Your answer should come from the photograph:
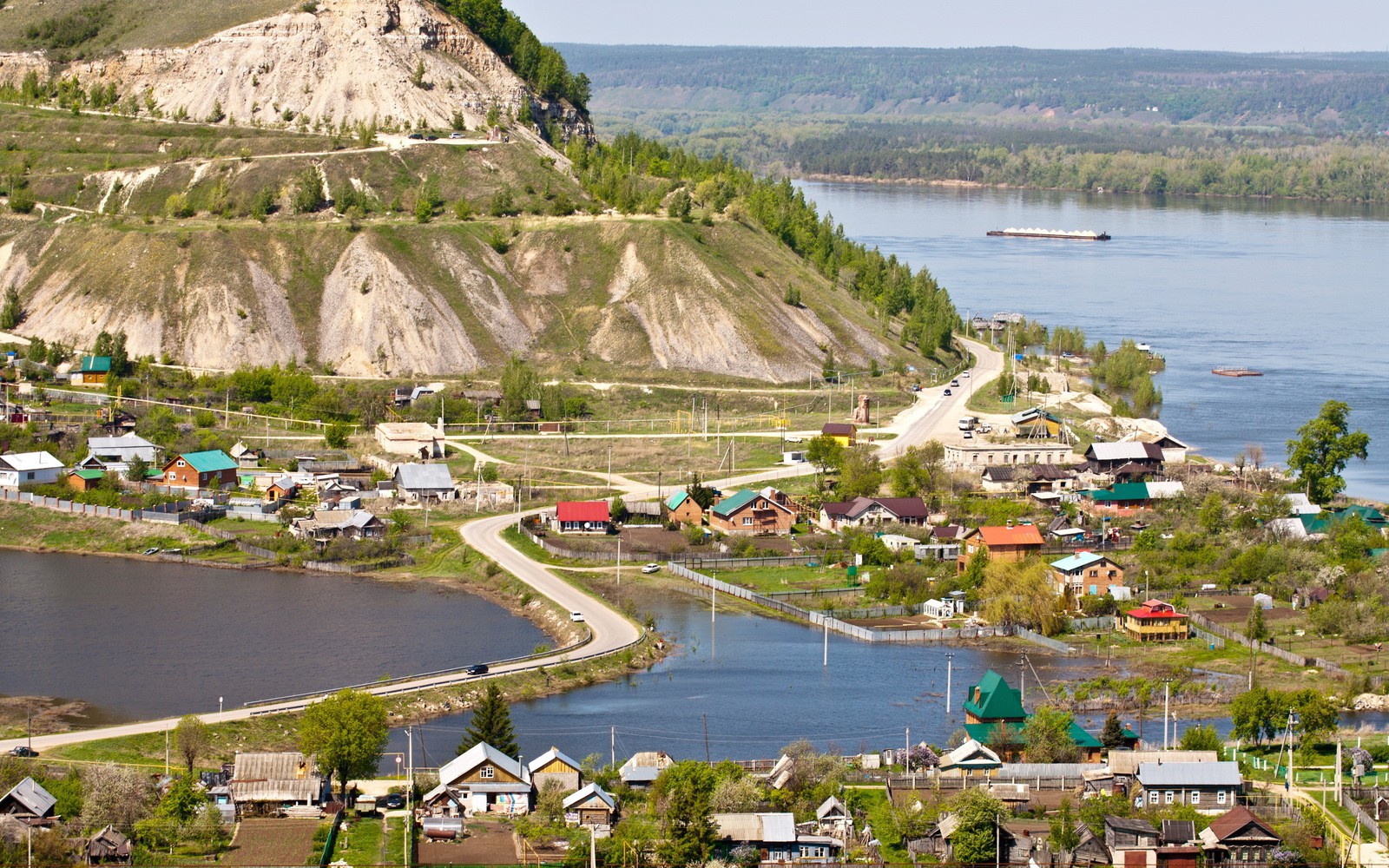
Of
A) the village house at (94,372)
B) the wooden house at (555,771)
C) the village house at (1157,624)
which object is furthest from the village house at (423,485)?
the wooden house at (555,771)

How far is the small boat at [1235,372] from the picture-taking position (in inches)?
4119

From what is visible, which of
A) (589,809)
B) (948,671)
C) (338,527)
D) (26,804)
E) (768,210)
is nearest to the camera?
(26,804)

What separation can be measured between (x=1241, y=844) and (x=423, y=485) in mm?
40418

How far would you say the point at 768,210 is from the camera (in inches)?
4503

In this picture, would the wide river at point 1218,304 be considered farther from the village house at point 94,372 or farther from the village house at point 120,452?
the village house at point 94,372

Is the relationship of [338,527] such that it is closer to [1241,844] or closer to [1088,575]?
[1088,575]

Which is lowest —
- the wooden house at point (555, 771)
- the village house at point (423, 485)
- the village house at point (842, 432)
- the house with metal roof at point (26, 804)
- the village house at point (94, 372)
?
the wooden house at point (555, 771)

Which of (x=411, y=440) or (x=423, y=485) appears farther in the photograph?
(x=411, y=440)

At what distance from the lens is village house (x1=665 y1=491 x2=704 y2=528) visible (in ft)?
230

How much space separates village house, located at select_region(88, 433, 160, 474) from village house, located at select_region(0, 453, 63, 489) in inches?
58.3

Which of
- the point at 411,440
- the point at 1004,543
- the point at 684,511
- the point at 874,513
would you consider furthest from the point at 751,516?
the point at 411,440

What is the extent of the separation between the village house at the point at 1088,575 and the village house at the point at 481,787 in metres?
24.1

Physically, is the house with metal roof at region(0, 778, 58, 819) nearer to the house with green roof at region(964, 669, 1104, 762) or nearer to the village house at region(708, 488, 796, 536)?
the house with green roof at region(964, 669, 1104, 762)

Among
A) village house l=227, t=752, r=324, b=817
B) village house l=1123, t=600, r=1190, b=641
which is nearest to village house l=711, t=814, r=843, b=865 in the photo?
village house l=227, t=752, r=324, b=817
